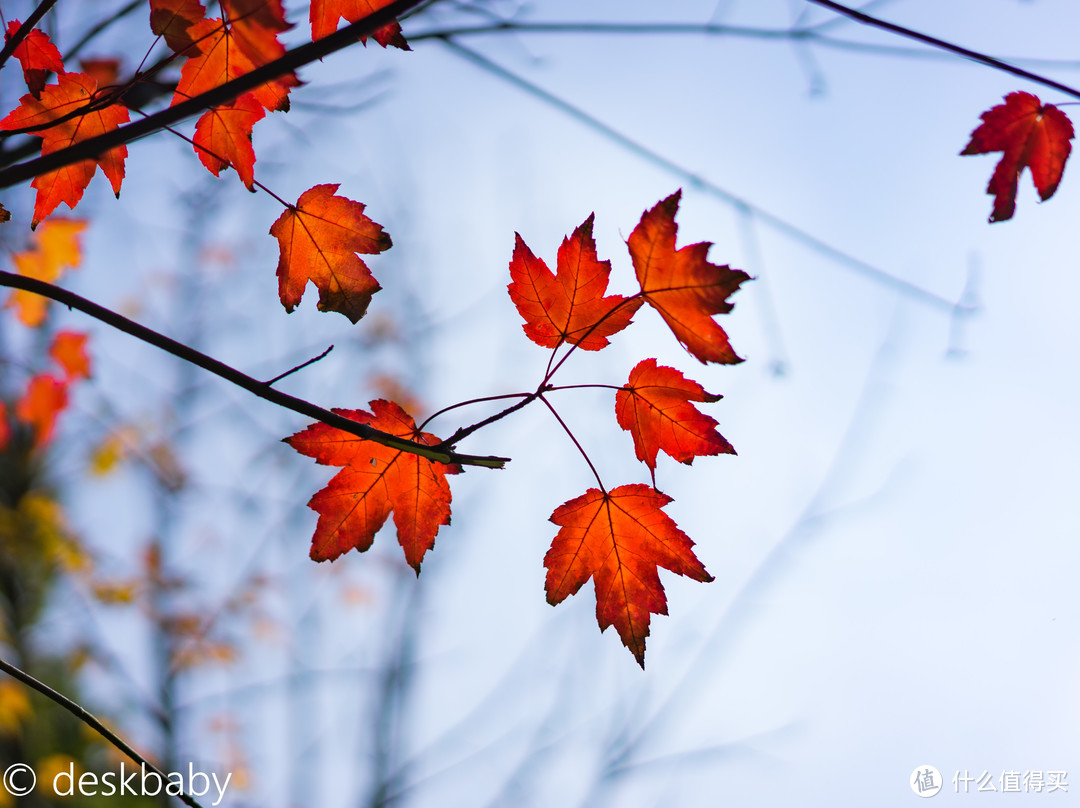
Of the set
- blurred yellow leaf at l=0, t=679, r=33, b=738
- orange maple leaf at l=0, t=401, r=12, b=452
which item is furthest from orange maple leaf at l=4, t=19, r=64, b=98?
orange maple leaf at l=0, t=401, r=12, b=452

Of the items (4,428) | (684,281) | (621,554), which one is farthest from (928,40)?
(4,428)

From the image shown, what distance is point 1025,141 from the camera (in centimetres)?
109

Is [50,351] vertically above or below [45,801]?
above

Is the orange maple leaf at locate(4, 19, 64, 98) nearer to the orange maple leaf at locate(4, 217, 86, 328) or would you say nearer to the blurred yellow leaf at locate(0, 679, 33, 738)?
the orange maple leaf at locate(4, 217, 86, 328)

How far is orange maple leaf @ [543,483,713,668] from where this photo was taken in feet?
3.05

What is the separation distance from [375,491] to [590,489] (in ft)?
1.00

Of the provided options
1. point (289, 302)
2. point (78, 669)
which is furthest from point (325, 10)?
point (78, 669)

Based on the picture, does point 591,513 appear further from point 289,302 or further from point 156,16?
point 156,16

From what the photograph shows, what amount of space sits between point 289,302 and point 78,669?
5.48m

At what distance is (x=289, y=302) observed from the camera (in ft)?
3.00

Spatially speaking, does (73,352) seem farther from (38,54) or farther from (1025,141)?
(1025,141)

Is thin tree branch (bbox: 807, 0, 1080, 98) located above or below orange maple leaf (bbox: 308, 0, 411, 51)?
below

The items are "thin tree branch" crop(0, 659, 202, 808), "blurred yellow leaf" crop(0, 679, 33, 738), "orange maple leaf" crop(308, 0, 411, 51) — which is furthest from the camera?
"blurred yellow leaf" crop(0, 679, 33, 738)

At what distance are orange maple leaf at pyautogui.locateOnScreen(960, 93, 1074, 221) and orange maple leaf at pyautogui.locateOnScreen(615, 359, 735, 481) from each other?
66 cm
